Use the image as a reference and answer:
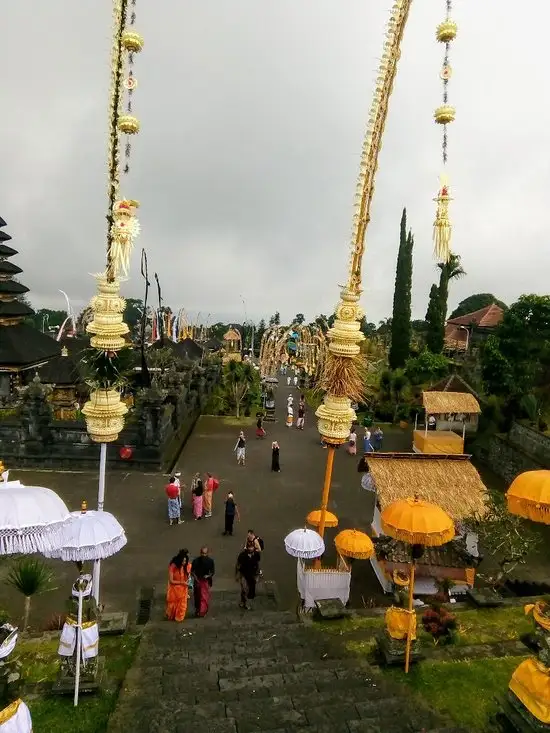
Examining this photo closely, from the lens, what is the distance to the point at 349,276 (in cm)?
797

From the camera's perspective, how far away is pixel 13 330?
2538 cm

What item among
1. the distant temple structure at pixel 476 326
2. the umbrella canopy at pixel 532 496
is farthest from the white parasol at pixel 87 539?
the distant temple structure at pixel 476 326

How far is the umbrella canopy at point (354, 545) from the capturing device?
28.7 feet

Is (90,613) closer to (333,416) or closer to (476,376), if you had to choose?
(333,416)

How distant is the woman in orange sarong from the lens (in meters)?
7.65

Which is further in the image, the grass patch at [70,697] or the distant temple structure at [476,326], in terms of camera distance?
the distant temple structure at [476,326]

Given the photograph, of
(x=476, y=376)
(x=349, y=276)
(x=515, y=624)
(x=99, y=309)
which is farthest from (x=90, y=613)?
(x=476, y=376)

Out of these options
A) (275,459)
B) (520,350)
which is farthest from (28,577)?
(520,350)

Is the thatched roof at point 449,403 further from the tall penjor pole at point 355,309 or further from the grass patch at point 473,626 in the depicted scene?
the tall penjor pole at point 355,309

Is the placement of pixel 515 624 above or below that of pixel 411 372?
below

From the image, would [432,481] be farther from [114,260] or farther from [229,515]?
[114,260]

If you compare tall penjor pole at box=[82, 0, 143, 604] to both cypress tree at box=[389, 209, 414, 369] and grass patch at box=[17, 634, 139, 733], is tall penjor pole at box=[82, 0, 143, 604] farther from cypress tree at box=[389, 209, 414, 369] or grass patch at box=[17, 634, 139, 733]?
cypress tree at box=[389, 209, 414, 369]

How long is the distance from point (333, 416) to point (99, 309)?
400 cm

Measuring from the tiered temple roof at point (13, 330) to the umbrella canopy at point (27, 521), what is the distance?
2176cm
